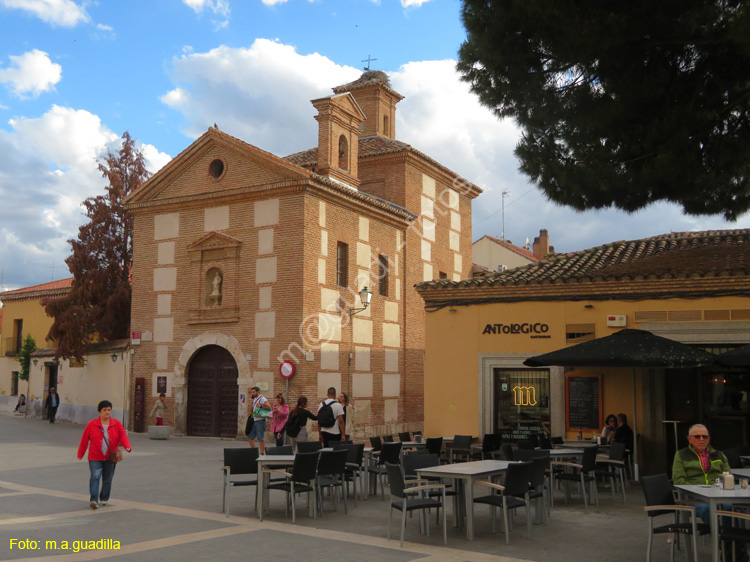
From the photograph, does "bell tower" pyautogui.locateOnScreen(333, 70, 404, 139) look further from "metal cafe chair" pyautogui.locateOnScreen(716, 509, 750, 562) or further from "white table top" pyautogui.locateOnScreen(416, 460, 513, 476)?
"metal cafe chair" pyautogui.locateOnScreen(716, 509, 750, 562)

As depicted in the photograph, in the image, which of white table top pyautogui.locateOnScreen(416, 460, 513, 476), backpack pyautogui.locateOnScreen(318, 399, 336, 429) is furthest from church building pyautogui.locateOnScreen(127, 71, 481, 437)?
white table top pyautogui.locateOnScreen(416, 460, 513, 476)

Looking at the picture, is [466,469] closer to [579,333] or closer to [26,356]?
[579,333]

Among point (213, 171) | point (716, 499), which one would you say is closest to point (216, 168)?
point (213, 171)

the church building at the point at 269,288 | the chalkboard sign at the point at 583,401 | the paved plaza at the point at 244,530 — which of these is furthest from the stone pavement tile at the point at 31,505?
the church building at the point at 269,288

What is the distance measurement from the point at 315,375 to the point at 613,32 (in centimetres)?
1424

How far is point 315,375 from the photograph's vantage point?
71.4 feet

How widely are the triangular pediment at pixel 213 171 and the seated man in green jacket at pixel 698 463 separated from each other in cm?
1597

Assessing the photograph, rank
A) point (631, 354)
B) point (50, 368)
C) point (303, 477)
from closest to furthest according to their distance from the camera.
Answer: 1. point (303, 477)
2. point (631, 354)
3. point (50, 368)

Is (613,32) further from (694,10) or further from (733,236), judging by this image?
(733,236)

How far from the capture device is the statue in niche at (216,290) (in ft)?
76.3

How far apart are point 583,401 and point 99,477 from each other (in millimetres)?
8908

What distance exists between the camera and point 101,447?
32.5 ft

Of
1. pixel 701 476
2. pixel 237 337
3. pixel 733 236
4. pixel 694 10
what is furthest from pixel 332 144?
pixel 701 476

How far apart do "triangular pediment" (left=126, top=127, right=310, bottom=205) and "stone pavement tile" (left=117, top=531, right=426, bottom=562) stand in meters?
15.0
